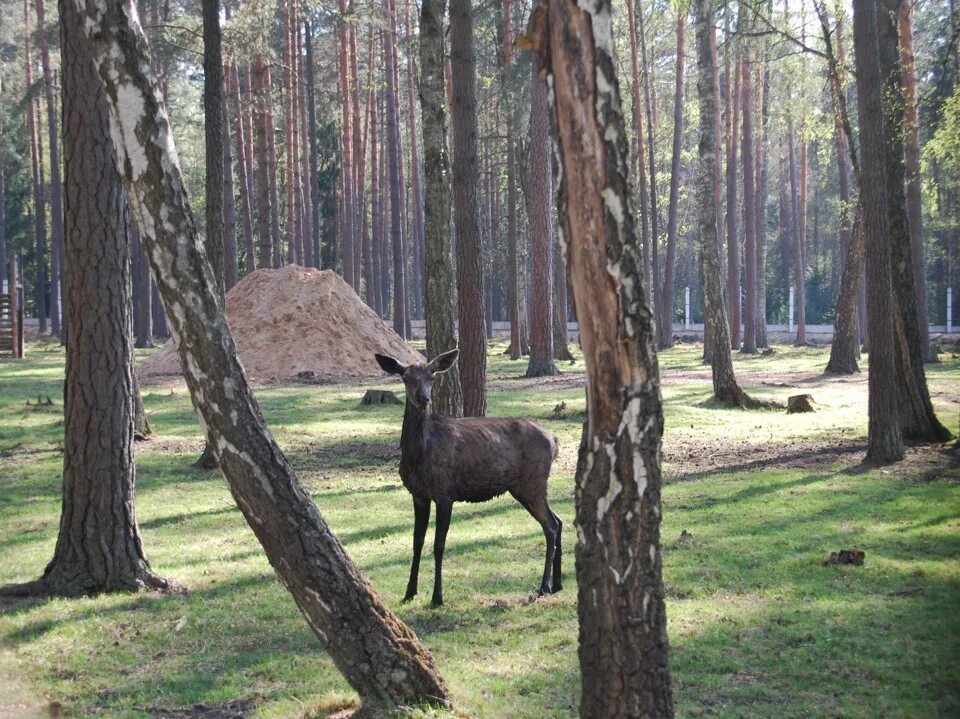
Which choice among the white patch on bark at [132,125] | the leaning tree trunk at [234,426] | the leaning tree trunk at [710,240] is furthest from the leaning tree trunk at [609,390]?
the leaning tree trunk at [710,240]

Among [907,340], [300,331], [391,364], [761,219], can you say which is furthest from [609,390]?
[761,219]

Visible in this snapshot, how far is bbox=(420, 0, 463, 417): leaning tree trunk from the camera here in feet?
44.9

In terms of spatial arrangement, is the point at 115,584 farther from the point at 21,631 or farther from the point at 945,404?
the point at 945,404

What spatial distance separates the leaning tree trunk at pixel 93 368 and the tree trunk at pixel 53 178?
30.3m

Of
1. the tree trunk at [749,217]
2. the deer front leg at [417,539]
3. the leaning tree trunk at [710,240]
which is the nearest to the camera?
the deer front leg at [417,539]

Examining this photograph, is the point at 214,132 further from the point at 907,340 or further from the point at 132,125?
the point at 907,340

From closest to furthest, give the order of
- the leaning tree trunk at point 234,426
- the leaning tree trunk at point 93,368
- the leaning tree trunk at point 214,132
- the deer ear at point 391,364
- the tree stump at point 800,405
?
the leaning tree trunk at point 234,426, the deer ear at point 391,364, the leaning tree trunk at point 93,368, the leaning tree trunk at point 214,132, the tree stump at point 800,405

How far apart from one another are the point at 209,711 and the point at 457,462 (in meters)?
2.88

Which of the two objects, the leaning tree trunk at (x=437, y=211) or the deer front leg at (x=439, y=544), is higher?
the leaning tree trunk at (x=437, y=211)

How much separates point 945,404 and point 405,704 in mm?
17183

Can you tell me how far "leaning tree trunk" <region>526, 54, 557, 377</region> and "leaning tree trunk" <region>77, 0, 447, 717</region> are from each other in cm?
2217

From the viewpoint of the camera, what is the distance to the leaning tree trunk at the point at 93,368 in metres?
8.54

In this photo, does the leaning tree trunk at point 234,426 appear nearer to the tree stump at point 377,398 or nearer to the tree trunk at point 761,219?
the tree stump at point 377,398

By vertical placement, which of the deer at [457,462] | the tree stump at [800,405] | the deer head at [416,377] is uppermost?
the deer head at [416,377]
